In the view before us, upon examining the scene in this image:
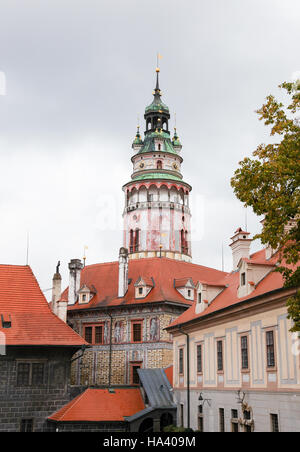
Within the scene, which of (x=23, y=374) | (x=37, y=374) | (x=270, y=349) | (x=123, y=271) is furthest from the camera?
(x=123, y=271)

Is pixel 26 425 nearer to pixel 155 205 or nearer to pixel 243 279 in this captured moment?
pixel 243 279

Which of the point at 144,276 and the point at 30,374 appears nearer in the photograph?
the point at 30,374

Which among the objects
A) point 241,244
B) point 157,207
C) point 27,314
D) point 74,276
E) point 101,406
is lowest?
point 101,406

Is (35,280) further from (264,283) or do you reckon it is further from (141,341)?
(264,283)

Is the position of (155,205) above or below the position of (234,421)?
above

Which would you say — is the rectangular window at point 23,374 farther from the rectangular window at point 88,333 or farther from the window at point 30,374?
the rectangular window at point 88,333

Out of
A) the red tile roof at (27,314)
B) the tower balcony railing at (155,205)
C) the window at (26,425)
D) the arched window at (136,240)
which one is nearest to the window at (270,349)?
the red tile roof at (27,314)

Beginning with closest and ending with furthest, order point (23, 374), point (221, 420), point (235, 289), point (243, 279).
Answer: point (243, 279) → point (221, 420) → point (235, 289) → point (23, 374)

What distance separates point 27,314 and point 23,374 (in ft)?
10.8

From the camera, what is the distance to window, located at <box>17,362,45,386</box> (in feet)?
90.0

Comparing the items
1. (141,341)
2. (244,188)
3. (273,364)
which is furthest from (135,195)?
(244,188)

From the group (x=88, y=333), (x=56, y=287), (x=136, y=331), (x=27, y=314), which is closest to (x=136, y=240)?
(x=88, y=333)

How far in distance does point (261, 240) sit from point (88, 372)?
1058 inches

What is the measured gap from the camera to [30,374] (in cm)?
2752
